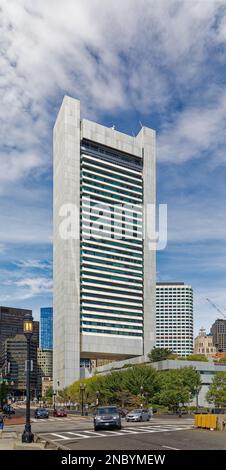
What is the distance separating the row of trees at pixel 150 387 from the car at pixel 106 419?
173 ft

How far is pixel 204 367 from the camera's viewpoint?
144375mm

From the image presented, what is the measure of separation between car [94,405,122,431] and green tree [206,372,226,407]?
6297 centimetres

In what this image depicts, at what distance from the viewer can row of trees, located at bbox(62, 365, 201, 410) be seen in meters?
96.4

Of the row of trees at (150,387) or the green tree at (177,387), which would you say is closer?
the green tree at (177,387)

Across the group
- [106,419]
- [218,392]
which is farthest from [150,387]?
[106,419]

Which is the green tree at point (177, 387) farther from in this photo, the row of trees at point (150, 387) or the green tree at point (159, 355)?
the green tree at point (159, 355)

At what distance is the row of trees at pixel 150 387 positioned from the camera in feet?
316

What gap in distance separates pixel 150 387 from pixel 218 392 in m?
13.7
